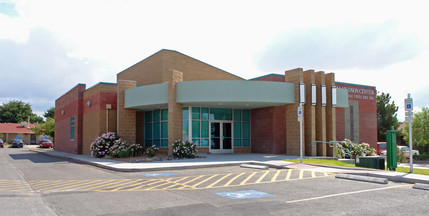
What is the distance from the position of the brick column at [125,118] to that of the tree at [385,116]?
35.6 meters

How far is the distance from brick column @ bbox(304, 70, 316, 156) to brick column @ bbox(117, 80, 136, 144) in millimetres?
12226

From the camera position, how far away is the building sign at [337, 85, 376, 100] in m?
31.4

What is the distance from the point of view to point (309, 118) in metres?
22.6

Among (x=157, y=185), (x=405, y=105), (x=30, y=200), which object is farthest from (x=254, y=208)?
(x=405, y=105)

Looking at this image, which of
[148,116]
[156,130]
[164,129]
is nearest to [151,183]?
[164,129]

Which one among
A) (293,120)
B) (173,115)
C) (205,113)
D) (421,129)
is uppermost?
(205,113)

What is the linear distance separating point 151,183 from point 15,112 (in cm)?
9213

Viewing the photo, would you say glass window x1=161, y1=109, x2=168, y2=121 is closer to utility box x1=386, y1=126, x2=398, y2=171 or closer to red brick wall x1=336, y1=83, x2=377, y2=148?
utility box x1=386, y1=126, x2=398, y2=171

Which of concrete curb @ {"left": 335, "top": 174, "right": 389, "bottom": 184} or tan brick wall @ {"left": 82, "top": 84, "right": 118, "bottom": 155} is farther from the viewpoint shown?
tan brick wall @ {"left": 82, "top": 84, "right": 118, "bottom": 155}

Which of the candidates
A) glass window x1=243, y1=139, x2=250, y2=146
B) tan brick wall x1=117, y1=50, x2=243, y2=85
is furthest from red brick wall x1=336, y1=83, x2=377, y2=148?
glass window x1=243, y1=139, x2=250, y2=146

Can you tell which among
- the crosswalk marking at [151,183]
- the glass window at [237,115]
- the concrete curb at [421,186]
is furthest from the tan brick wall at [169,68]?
the concrete curb at [421,186]

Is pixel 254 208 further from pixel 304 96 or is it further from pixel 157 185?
pixel 304 96

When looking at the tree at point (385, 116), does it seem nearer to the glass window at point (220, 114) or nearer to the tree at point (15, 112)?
the glass window at point (220, 114)

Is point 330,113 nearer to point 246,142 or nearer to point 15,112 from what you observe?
point 246,142
